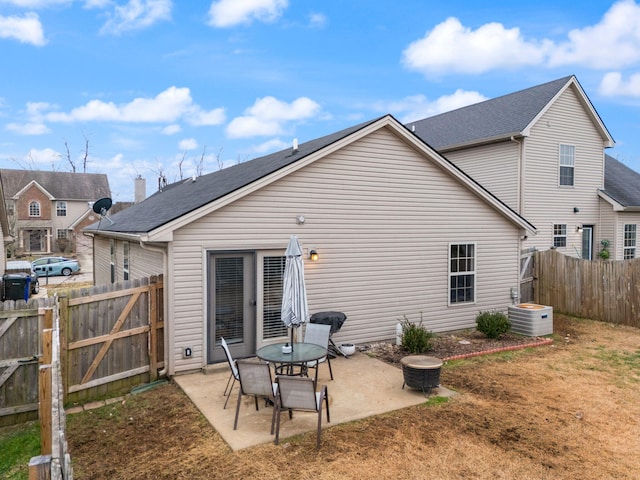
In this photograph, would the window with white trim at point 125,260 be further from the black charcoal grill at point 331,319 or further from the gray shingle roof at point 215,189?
the black charcoal grill at point 331,319

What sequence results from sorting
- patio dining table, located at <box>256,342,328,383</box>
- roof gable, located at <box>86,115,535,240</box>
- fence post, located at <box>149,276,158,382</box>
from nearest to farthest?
patio dining table, located at <box>256,342,328,383</box>, fence post, located at <box>149,276,158,382</box>, roof gable, located at <box>86,115,535,240</box>

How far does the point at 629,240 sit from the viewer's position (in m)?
19.3

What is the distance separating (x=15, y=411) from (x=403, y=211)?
8.43 m

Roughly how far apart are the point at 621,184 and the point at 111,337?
2242 cm

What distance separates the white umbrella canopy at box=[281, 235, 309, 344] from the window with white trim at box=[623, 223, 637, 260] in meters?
17.9

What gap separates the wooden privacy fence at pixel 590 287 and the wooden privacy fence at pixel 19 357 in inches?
547

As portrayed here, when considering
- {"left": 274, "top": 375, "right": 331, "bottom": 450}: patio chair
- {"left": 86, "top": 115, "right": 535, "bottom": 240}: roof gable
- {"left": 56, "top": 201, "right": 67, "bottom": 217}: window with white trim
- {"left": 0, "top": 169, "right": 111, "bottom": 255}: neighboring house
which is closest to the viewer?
{"left": 274, "top": 375, "right": 331, "bottom": 450}: patio chair

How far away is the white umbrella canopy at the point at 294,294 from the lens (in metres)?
7.19

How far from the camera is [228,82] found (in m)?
42.1

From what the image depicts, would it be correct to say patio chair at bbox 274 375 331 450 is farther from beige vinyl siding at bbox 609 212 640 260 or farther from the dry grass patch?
beige vinyl siding at bbox 609 212 640 260

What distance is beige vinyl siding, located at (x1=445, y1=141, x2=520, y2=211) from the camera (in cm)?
1694

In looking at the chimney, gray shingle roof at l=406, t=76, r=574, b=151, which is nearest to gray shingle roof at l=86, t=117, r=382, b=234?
the chimney

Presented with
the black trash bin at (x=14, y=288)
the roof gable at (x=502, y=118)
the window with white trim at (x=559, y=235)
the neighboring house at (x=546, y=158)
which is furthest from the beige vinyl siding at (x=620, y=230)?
the black trash bin at (x=14, y=288)

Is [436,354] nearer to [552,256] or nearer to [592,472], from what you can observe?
[592,472]
